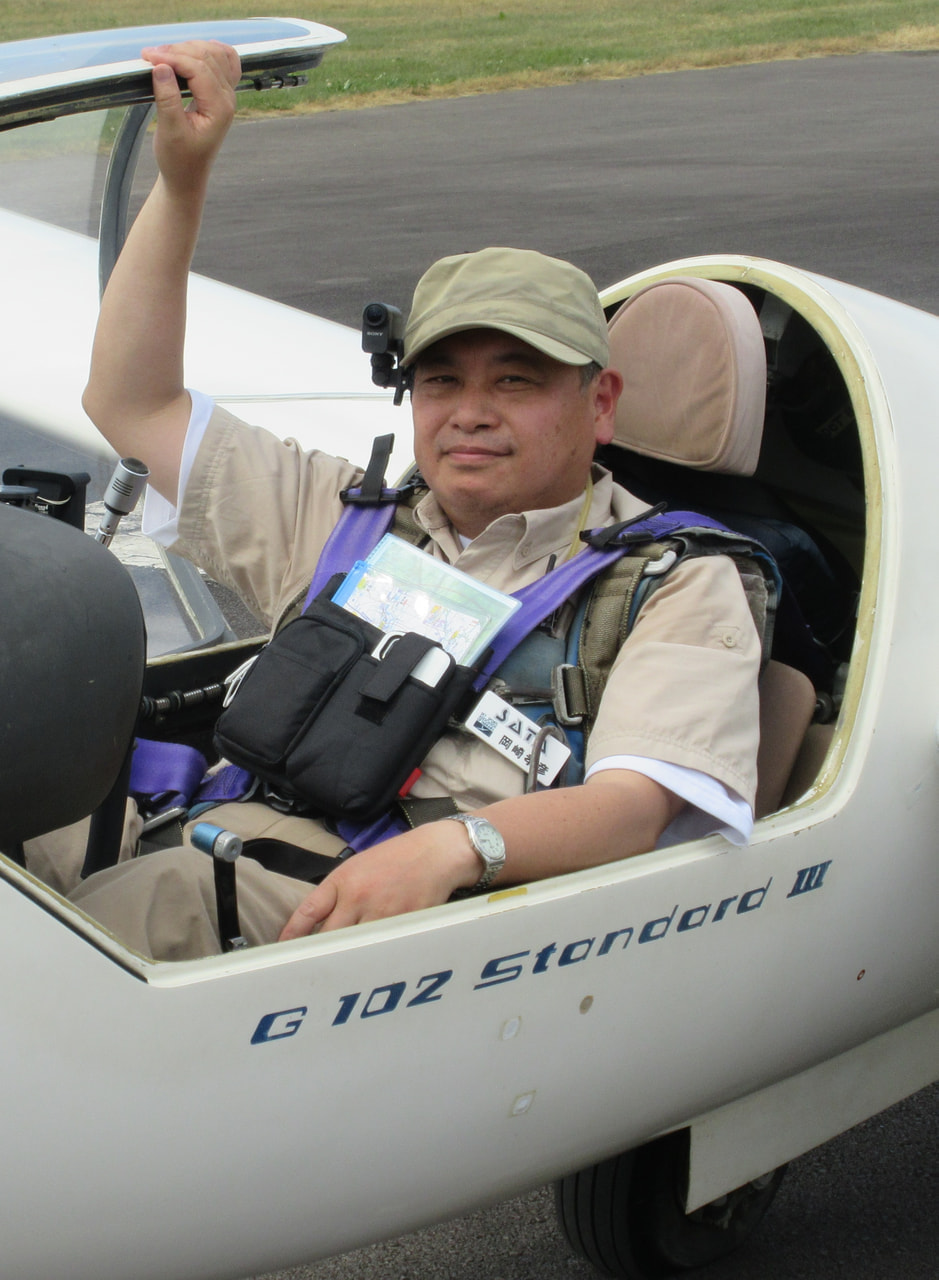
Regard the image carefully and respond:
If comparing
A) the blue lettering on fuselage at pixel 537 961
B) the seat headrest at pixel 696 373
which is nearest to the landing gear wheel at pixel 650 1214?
the blue lettering on fuselage at pixel 537 961

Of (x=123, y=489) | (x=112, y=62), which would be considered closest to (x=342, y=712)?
(x=123, y=489)

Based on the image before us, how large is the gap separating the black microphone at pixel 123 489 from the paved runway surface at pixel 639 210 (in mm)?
1292

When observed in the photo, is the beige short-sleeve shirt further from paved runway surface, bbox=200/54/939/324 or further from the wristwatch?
paved runway surface, bbox=200/54/939/324

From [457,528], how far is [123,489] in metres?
0.65

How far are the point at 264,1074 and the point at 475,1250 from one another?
3.44ft

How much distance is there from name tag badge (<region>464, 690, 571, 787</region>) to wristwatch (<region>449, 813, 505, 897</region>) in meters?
0.23

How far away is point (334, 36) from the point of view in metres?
2.78

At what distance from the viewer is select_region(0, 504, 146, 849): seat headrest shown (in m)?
1.43

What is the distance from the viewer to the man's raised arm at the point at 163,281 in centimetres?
195

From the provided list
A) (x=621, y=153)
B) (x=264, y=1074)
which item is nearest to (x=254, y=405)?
(x=264, y=1074)

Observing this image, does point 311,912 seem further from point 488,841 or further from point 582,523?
point 582,523

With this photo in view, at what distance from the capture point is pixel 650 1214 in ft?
7.33

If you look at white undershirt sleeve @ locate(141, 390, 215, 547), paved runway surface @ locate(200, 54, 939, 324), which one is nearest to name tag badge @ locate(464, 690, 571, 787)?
white undershirt sleeve @ locate(141, 390, 215, 547)

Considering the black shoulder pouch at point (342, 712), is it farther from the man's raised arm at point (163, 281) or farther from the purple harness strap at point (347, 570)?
the man's raised arm at point (163, 281)
